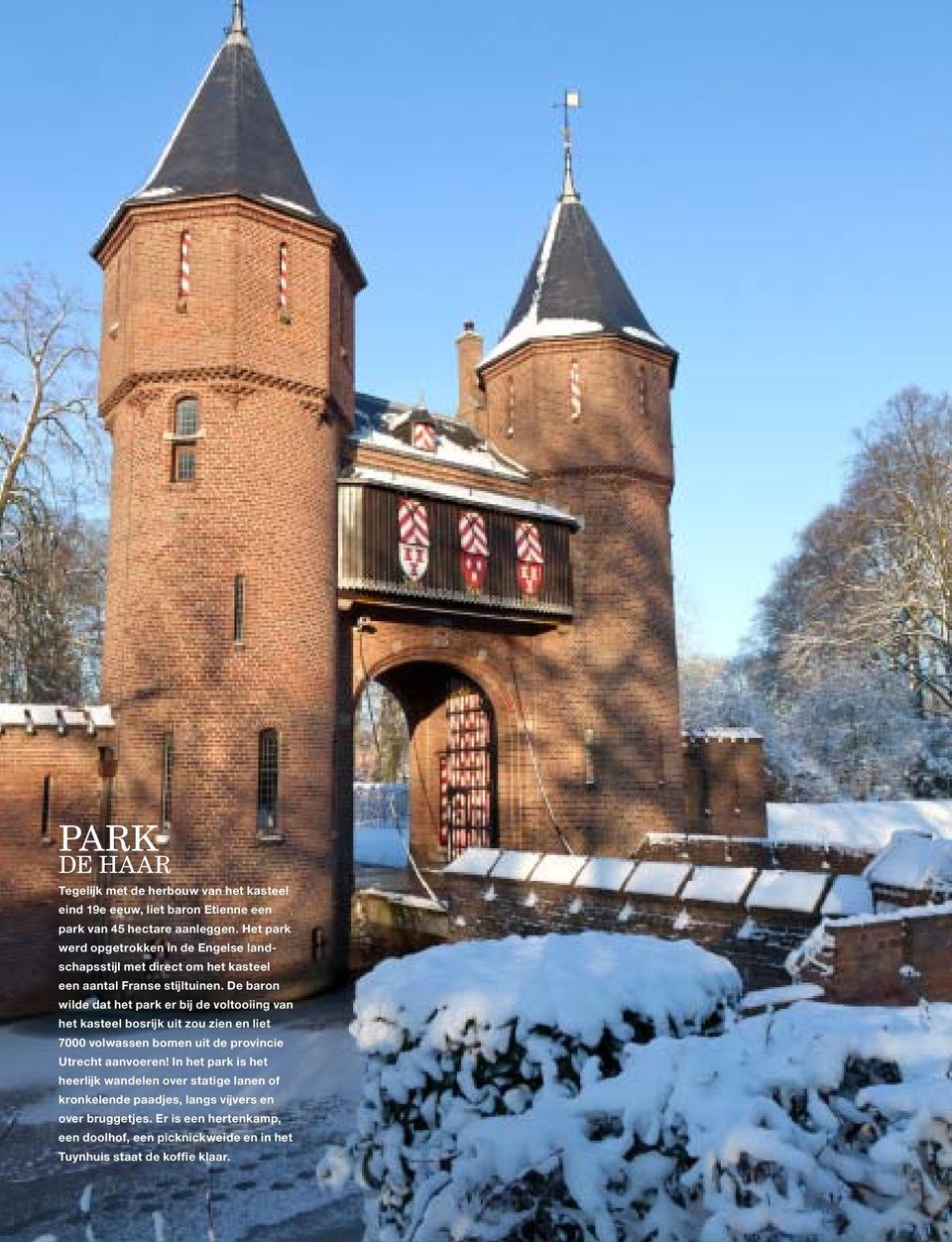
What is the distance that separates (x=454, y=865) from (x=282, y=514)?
620 centimetres

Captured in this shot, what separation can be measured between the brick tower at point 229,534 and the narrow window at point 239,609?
3 cm

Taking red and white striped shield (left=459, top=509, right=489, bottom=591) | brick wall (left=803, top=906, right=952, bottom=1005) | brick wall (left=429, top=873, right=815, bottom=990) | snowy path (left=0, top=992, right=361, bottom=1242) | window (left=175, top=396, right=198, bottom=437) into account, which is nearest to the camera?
snowy path (left=0, top=992, right=361, bottom=1242)

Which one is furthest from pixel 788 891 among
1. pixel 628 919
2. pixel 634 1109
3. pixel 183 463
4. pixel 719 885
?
pixel 183 463

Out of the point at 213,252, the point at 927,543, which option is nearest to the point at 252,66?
the point at 213,252

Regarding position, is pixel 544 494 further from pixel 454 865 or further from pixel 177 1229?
pixel 177 1229

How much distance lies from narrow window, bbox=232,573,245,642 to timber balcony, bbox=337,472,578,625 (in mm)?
1913

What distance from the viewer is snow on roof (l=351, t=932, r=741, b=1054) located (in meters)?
3.24

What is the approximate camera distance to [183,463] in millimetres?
15688

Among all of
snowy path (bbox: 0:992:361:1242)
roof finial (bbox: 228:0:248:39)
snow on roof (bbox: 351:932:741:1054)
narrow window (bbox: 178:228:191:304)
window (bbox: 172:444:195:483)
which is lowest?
snowy path (bbox: 0:992:361:1242)

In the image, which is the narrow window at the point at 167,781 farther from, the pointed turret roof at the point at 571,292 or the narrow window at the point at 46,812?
the pointed turret roof at the point at 571,292

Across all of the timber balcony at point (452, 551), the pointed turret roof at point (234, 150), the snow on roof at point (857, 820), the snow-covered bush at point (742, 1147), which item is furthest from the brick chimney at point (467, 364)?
the snow-covered bush at point (742, 1147)

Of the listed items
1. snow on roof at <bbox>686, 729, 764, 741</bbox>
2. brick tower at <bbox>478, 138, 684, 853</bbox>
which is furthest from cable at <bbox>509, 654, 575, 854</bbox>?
snow on roof at <bbox>686, 729, 764, 741</bbox>

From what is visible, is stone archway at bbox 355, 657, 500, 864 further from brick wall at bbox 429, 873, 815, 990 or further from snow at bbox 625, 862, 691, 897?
snow at bbox 625, 862, 691, 897

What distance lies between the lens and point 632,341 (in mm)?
21172
